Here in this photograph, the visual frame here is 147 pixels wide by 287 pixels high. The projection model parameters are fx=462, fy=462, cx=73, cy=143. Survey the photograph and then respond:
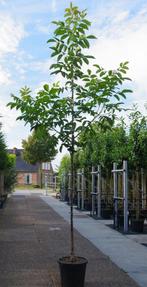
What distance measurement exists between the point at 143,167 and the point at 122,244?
152 inches

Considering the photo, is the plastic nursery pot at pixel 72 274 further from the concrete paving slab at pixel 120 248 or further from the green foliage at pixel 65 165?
the green foliage at pixel 65 165

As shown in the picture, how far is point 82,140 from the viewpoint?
22.9ft

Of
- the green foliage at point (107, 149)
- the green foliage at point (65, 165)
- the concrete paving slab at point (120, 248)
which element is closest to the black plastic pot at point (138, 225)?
the concrete paving slab at point (120, 248)

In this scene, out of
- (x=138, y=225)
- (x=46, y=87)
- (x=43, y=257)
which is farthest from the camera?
(x=138, y=225)

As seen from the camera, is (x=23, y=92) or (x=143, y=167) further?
(x=143, y=167)

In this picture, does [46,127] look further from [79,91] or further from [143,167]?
[143,167]

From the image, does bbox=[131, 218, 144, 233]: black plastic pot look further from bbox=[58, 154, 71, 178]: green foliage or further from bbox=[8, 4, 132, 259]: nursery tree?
bbox=[58, 154, 71, 178]: green foliage

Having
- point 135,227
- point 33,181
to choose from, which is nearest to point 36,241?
point 135,227

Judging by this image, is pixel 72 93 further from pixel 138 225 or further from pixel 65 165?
pixel 65 165

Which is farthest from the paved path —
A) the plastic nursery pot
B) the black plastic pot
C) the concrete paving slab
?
the black plastic pot

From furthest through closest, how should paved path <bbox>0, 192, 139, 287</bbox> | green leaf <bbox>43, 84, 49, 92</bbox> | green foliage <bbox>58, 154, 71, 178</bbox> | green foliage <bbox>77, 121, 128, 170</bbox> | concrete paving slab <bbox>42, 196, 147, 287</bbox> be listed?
green foliage <bbox>58, 154, 71, 178</bbox> → green foliage <bbox>77, 121, 128, 170</bbox> → concrete paving slab <bbox>42, 196, 147, 287</bbox> → paved path <bbox>0, 192, 139, 287</bbox> → green leaf <bbox>43, 84, 49, 92</bbox>

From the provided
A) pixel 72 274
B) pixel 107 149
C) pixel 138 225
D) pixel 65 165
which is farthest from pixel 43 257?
pixel 65 165

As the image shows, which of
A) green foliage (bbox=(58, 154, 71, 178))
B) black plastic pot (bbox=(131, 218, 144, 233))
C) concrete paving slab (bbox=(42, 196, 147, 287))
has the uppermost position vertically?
green foliage (bbox=(58, 154, 71, 178))

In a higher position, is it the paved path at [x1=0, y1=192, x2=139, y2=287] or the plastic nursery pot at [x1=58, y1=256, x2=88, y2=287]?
the plastic nursery pot at [x1=58, y1=256, x2=88, y2=287]
